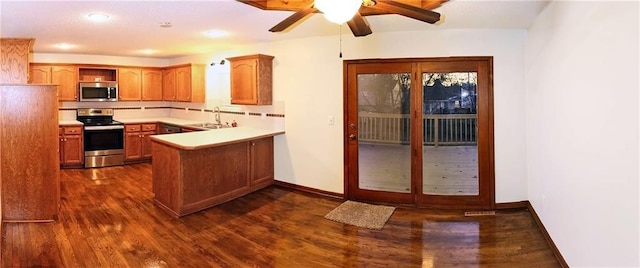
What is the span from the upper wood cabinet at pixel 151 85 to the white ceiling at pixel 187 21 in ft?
6.40

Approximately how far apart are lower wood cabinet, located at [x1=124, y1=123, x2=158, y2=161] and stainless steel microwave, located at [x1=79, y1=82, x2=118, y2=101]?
0.70 metres

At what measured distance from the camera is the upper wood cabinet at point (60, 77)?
6324mm

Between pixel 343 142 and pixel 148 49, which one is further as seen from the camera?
pixel 148 49

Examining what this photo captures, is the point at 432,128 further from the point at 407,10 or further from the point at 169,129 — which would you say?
the point at 169,129

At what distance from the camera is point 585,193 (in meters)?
2.37

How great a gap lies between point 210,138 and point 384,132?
2061mm

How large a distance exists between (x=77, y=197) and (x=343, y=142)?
3.39m

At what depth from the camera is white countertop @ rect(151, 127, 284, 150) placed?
3.79 m

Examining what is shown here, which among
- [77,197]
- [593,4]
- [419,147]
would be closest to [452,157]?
[419,147]

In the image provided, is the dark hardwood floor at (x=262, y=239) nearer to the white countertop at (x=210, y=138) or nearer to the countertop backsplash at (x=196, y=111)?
the white countertop at (x=210, y=138)

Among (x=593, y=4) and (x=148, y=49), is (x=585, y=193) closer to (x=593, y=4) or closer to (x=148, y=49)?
(x=593, y=4)

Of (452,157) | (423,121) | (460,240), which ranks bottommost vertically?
(460,240)

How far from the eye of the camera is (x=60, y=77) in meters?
6.49

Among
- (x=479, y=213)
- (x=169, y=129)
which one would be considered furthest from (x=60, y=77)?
(x=479, y=213)
